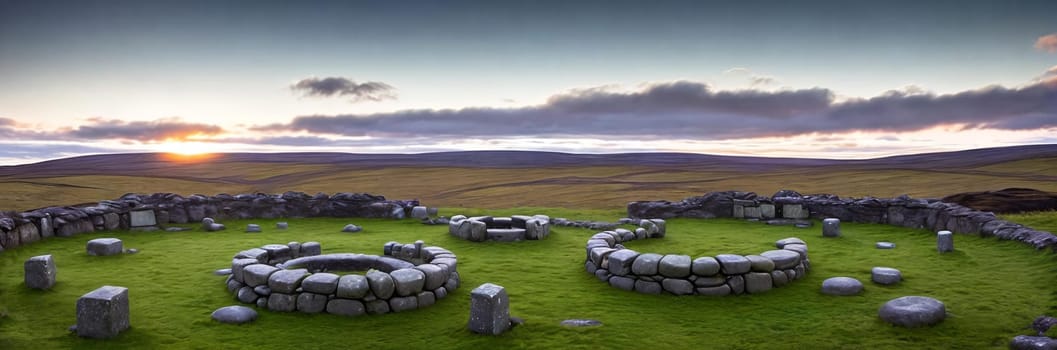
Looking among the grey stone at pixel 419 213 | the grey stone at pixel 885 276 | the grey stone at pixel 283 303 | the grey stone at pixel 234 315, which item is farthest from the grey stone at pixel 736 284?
the grey stone at pixel 419 213

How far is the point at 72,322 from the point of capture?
9039mm

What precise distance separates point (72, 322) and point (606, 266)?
8.41m

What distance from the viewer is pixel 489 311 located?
8.38m

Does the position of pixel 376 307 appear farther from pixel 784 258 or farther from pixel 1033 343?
pixel 1033 343

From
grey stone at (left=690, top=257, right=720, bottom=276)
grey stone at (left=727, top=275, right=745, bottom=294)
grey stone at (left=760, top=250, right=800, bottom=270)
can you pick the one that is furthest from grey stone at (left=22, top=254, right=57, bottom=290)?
grey stone at (left=760, top=250, right=800, bottom=270)

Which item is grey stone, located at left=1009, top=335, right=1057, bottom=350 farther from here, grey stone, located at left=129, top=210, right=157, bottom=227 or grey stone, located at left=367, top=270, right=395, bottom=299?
grey stone, located at left=129, top=210, right=157, bottom=227

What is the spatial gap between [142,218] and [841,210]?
2166cm

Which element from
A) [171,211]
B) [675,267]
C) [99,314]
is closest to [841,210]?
[675,267]

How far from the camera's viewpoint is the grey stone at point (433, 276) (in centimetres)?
1023

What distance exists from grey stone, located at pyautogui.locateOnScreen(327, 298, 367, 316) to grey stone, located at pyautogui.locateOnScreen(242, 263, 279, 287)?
1378 millimetres

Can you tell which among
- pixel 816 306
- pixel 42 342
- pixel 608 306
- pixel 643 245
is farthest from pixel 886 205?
pixel 42 342

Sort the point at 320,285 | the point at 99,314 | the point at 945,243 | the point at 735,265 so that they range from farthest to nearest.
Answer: the point at 945,243 → the point at 735,265 → the point at 320,285 → the point at 99,314

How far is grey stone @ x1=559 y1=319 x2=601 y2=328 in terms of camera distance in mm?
8984

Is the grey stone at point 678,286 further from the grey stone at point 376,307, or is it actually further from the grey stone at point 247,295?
the grey stone at point 247,295
